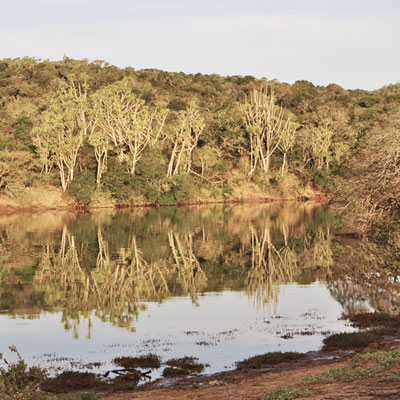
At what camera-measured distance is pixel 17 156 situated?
67750 millimetres


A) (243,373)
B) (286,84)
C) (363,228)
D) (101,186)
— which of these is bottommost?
(243,373)

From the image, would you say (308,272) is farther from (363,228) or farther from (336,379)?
(336,379)

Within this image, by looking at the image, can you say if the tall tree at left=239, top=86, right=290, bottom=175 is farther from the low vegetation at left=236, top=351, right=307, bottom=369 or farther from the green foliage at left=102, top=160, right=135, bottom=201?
the low vegetation at left=236, top=351, right=307, bottom=369

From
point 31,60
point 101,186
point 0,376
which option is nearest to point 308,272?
point 0,376

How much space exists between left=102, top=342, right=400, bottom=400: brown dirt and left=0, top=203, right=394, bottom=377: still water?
126cm

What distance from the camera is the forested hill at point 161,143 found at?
70.4m

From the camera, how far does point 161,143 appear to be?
81125 mm

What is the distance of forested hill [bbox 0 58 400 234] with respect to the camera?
231 feet

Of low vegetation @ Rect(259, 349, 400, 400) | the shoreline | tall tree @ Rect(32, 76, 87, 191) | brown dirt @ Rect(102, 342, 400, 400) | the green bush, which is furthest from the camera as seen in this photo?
the green bush

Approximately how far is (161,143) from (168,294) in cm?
5784

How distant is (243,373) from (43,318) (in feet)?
28.8

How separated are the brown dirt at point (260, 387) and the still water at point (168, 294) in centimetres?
126

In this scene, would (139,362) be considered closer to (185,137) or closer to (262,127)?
(185,137)

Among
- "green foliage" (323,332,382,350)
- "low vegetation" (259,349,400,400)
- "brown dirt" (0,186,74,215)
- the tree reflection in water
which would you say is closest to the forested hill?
"brown dirt" (0,186,74,215)
